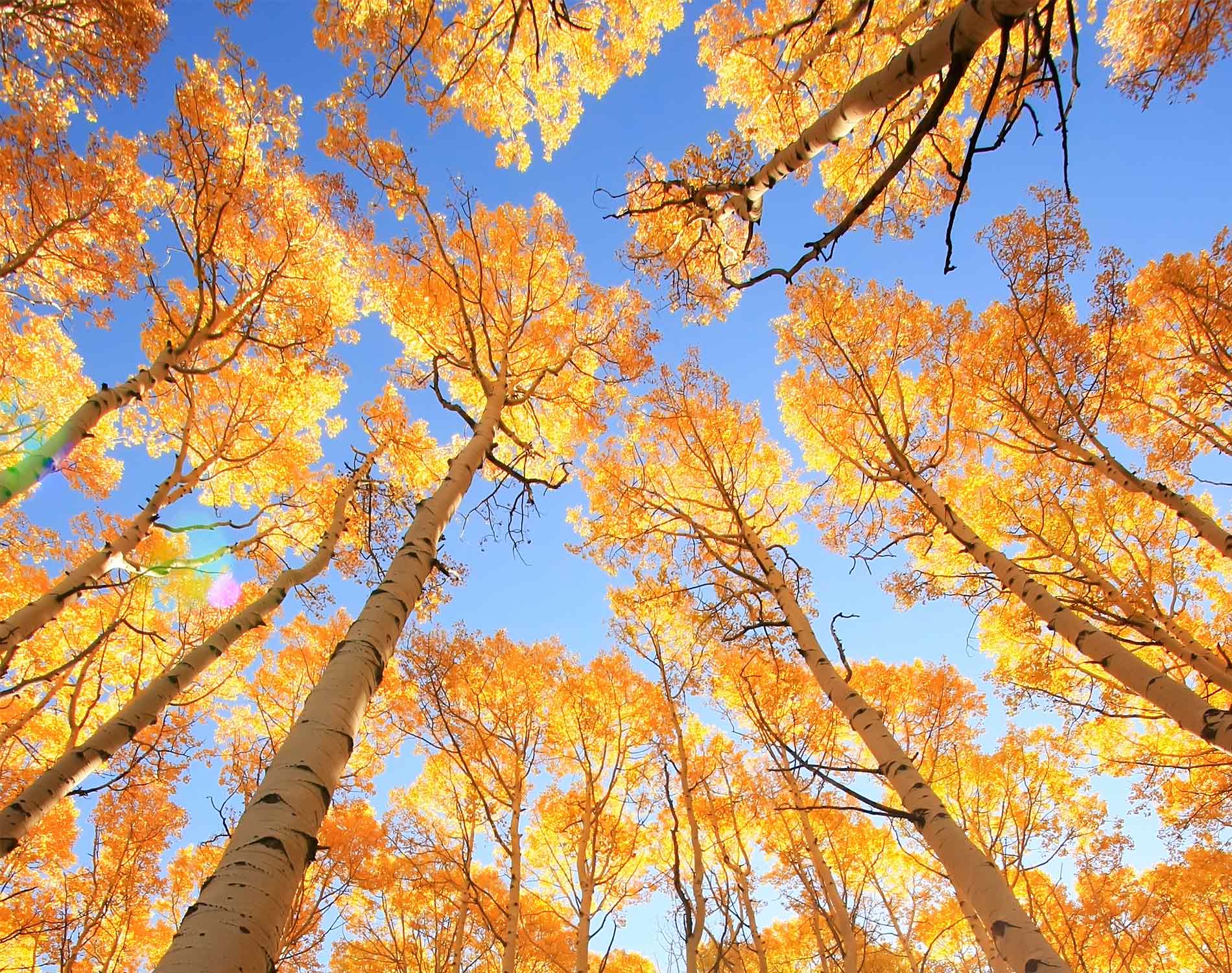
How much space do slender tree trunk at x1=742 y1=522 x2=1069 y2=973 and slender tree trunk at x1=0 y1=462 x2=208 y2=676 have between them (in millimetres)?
6516

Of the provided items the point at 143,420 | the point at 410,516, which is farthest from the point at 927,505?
the point at 143,420

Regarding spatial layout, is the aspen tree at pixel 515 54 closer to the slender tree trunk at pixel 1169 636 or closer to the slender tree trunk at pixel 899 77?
the slender tree trunk at pixel 899 77

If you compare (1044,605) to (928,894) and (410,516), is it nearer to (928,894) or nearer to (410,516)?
(410,516)

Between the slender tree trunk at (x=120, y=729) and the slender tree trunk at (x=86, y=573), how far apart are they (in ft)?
3.33

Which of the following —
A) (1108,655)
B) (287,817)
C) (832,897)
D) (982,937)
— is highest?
(1108,655)

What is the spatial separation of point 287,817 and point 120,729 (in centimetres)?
361

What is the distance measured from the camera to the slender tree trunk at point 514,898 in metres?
5.05

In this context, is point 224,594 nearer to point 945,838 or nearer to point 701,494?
point 701,494

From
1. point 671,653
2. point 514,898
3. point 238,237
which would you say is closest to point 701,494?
point 671,653

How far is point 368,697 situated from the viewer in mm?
2494

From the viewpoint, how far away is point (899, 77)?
2.32 meters

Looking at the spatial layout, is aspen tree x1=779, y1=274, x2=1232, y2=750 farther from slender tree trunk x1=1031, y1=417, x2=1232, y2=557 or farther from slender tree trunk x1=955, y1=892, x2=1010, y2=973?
slender tree trunk x1=955, y1=892, x2=1010, y2=973

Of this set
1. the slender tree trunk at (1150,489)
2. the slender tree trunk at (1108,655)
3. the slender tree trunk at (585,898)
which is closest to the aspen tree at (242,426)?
the slender tree trunk at (585,898)

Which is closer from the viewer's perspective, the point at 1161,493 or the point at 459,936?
the point at 1161,493
